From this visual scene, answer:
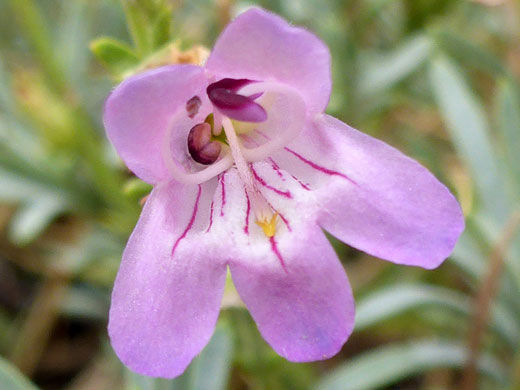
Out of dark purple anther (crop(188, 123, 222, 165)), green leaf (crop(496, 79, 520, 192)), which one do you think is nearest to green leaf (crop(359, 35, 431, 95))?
green leaf (crop(496, 79, 520, 192))

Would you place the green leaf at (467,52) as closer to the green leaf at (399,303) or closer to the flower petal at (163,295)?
the green leaf at (399,303)

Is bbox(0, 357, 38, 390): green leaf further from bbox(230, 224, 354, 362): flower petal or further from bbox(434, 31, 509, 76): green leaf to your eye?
bbox(434, 31, 509, 76): green leaf

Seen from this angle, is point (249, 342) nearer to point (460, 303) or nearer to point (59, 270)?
point (460, 303)

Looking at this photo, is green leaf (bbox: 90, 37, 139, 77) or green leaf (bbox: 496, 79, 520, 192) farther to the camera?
green leaf (bbox: 496, 79, 520, 192)

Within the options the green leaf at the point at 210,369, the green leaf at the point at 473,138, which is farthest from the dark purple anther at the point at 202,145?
the green leaf at the point at 473,138

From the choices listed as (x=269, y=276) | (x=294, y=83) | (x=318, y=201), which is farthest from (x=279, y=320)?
(x=294, y=83)
